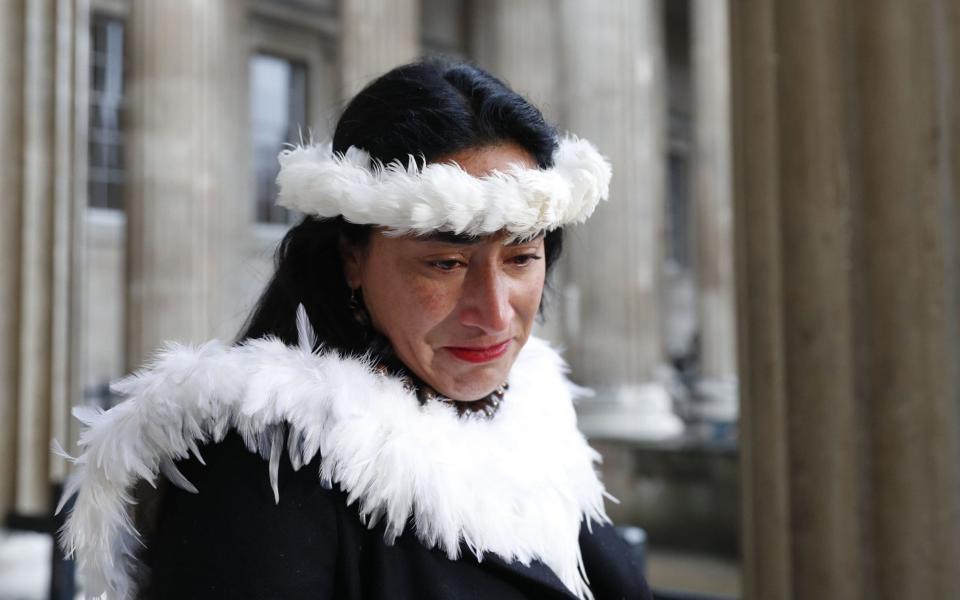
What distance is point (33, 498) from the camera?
3.68 metres

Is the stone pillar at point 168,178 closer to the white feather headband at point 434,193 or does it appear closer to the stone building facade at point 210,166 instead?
the stone building facade at point 210,166

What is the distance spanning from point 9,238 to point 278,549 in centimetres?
303

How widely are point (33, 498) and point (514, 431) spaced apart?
9.62 feet

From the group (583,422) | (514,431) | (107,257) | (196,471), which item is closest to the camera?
(196,471)

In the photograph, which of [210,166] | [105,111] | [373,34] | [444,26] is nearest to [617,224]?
[373,34]

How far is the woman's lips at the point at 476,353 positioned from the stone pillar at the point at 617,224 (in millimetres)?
9091

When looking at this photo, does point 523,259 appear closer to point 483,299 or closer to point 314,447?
point 483,299

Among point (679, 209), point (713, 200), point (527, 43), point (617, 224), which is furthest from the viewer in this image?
point (679, 209)

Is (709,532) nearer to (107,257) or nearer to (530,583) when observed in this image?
(530,583)

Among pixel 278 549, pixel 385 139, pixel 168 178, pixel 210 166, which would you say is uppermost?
pixel 210 166

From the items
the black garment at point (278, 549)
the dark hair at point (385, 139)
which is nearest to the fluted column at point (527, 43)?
the dark hair at point (385, 139)

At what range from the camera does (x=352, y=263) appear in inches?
52.8

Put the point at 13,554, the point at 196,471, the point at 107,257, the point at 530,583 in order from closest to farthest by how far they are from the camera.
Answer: the point at 196,471
the point at 530,583
the point at 13,554
the point at 107,257

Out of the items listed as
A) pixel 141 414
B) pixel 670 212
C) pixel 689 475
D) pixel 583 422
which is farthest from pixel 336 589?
pixel 670 212
